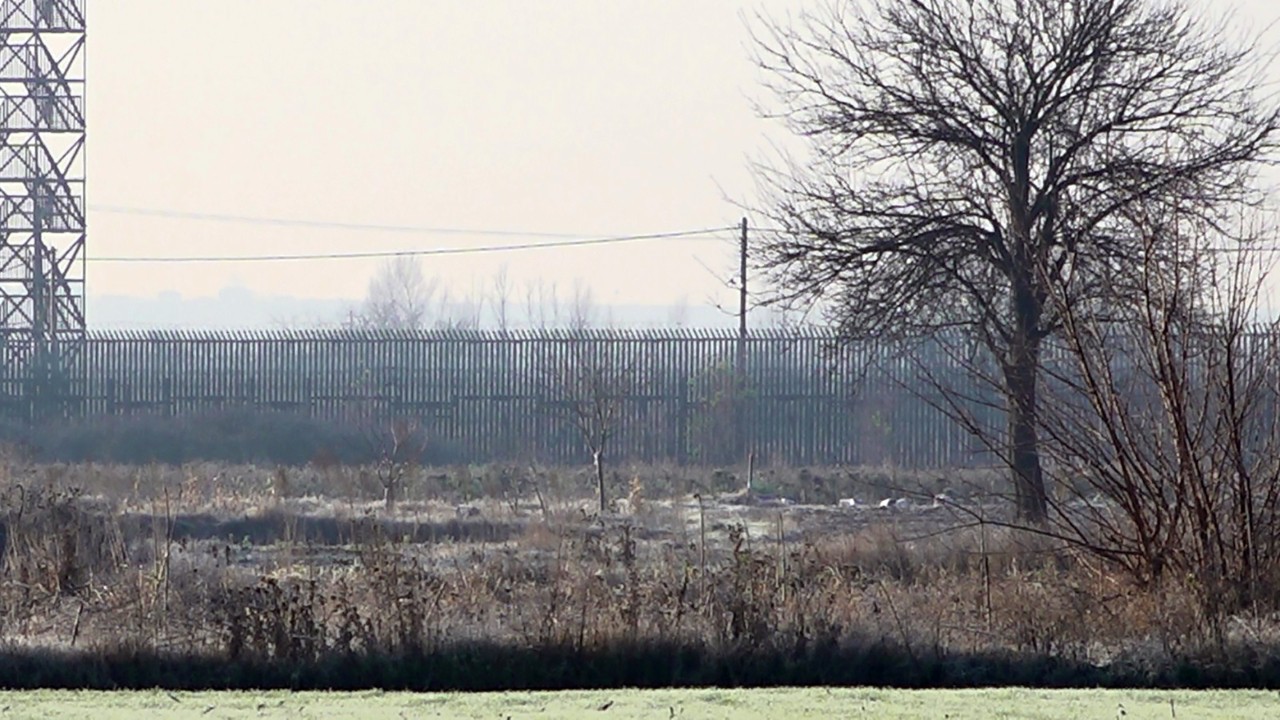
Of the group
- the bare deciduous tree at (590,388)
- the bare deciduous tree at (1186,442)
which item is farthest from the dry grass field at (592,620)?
the bare deciduous tree at (590,388)

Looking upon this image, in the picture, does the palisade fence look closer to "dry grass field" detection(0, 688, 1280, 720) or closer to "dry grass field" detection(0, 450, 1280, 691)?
"dry grass field" detection(0, 450, 1280, 691)

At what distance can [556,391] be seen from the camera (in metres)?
30.5

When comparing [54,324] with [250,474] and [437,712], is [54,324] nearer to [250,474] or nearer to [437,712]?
[250,474]

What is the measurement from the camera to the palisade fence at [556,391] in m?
30.9

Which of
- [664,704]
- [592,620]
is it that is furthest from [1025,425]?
[664,704]

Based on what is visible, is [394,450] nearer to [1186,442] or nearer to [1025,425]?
[1025,425]

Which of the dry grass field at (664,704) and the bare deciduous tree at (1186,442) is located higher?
the bare deciduous tree at (1186,442)

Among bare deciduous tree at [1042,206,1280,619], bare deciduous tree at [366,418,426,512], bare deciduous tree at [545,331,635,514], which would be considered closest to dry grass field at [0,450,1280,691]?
bare deciduous tree at [1042,206,1280,619]

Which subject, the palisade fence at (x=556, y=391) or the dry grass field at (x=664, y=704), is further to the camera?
the palisade fence at (x=556, y=391)

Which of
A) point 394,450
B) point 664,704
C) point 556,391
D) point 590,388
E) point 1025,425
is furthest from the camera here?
point 556,391

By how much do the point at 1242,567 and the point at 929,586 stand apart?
225 cm

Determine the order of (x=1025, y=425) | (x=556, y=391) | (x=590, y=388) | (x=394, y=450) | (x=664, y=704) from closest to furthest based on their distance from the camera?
(x=664, y=704)
(x=1025, y=425)
(x=394, y=450)
(x=590, y=388)
(x=556, y=391)

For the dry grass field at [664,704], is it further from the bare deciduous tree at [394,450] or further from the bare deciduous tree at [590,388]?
the bare deciduous tree at [590,388]

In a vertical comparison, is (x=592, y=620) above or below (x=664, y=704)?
above
